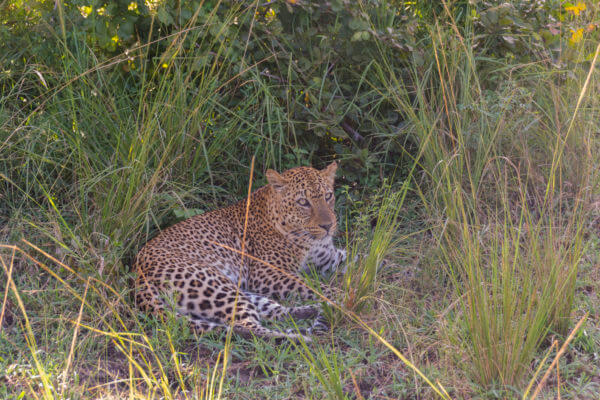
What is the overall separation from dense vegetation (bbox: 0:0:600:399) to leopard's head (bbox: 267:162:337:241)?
0.23 m

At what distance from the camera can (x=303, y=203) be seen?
5449 mm

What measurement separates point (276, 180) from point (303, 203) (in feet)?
0.88

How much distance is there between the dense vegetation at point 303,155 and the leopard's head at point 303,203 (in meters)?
0.23

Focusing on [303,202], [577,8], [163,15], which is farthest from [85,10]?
[577,8]

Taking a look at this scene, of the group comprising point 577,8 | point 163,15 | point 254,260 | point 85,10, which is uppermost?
point 577,8

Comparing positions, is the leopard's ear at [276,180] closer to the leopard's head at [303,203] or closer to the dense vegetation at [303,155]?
the leopard's head at [303,203]

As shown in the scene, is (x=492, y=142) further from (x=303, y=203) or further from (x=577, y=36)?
(x=577, y=36)

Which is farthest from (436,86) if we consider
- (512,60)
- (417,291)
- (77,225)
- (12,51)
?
(12,51)

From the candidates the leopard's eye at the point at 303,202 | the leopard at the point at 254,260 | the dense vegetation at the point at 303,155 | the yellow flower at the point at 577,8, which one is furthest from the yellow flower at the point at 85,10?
the yellow flower at the point at 577,8

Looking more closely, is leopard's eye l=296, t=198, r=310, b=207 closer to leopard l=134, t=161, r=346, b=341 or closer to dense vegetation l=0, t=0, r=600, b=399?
leopard l=134, t=161, r=346, b=341

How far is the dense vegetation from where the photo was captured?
4047mm

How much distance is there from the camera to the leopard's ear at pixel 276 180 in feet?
17.8

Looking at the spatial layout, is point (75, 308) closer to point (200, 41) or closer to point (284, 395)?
point (284, 395)

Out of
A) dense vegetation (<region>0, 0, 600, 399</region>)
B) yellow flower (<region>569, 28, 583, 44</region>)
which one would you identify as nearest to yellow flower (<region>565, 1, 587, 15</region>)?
dense vegetation (<region>0, 0, 600, 399</region>)
